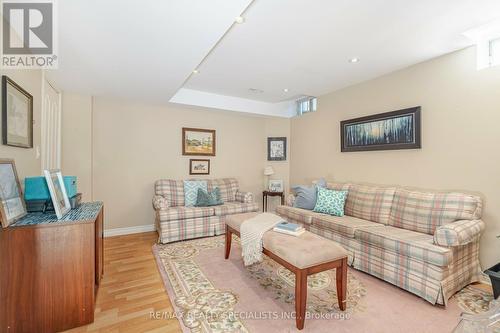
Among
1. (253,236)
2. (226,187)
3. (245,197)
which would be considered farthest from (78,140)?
(253,236)

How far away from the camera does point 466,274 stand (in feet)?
7.49

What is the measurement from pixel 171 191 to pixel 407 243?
345 centimetres

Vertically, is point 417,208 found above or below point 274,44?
below

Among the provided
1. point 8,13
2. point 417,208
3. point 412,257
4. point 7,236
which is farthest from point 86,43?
point 417,208

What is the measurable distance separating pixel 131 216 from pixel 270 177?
2.93 m

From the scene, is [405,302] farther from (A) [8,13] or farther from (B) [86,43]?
→ (A) [8,13]

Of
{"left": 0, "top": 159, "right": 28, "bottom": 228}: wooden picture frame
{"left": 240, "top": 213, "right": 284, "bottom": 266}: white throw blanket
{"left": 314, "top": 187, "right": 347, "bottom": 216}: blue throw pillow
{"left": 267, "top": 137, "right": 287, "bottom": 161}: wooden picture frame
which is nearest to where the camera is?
{"left": 0, "top": 159, "right": 28, "bottom": 228}: wooden picture frame

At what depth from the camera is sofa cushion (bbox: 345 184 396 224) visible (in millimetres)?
2994

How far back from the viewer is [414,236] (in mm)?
2395

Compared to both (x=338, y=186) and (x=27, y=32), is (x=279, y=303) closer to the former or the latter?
(x=338, y=186)

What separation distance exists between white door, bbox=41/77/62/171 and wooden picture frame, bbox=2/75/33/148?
67 cm

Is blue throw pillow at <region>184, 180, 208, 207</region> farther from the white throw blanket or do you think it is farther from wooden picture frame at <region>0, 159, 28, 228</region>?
wooden picture frame at <region>0, 159, 28, 228</region>

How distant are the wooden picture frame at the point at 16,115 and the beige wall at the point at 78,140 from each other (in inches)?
60.0

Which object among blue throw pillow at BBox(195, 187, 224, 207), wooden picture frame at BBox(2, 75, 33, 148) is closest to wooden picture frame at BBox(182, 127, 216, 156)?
blue throw pillow at BBox(195, 187, 224, 207)
